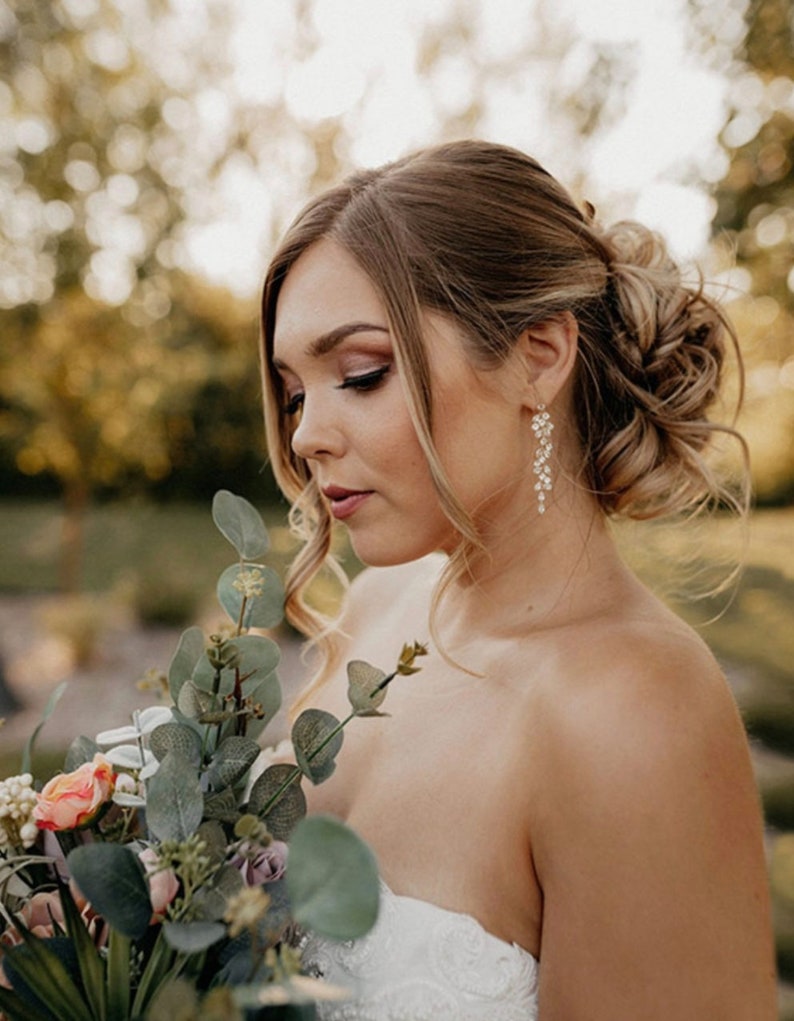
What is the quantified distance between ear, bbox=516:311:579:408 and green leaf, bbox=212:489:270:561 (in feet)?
1.87

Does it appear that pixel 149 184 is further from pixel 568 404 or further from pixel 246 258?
pixel 568 404

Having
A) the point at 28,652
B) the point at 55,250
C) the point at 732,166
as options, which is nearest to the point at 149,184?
the point at 55,250

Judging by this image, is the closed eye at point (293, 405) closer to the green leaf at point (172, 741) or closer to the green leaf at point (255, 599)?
the green leaf at point (255, 599)

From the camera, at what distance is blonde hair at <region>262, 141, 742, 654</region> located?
1774mm

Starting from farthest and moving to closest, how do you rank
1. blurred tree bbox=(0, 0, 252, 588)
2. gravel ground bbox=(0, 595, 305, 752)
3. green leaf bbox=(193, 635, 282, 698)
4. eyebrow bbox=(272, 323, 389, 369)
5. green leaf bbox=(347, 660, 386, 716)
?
blurred tree bbox=(0, 0, 252, 588) < gravel ground bbox=(0, 595, 305, 752) < eyebrow bbox=(272, 323, 389, 369) < green leaf bbox=(193, 635, 282, 698) < green leaf bbox=(347, 660, 386, 716)

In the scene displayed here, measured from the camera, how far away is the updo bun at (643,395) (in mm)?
1979

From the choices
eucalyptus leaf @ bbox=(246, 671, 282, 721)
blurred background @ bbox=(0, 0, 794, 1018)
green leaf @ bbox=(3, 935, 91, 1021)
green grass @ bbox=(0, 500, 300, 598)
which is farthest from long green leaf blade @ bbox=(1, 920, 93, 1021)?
green grass @ bbox=(0, 500, 300, 598)

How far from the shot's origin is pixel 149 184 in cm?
1003

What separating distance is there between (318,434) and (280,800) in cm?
65

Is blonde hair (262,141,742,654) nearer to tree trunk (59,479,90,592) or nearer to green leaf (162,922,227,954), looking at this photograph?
green leaf (162,922,227,954)

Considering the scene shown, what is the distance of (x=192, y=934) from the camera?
110cm

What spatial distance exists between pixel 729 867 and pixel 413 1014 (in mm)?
550

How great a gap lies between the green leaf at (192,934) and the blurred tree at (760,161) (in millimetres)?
4591

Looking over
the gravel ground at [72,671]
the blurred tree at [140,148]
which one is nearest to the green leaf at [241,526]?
the gravel ground at [72,671]
